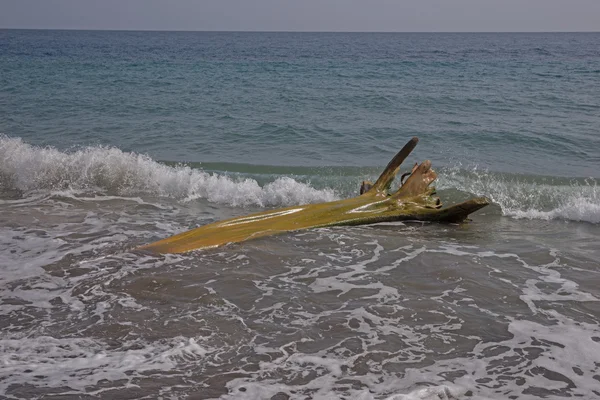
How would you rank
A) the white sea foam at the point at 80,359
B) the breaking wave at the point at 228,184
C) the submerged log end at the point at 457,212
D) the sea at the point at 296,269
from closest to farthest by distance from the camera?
1. the white sea foam at the point at 80,359
2. the sea at the point at 296,269
3. the submerged log end at the point at 457,212
4. the breaking wave at the point at 228,184

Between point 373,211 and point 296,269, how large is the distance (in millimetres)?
1641

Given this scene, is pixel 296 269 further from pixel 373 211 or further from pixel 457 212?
pixel 457 212

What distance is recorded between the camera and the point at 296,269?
21.2 ft

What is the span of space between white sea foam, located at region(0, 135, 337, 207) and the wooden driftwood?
2012 mm

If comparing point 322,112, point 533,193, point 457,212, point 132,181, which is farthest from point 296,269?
point 322,112

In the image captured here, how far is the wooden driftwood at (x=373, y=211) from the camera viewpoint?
7.39m

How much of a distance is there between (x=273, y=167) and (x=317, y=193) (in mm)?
Result: 1959

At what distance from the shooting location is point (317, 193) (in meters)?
10.0

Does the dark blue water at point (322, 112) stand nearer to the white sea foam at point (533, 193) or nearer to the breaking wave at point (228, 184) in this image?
the white sea foam at point (533, 193)

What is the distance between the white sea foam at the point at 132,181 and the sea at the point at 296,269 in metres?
0.03

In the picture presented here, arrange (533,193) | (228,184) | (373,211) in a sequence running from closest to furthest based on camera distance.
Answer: (373,211) < (533,193) < (228,184)

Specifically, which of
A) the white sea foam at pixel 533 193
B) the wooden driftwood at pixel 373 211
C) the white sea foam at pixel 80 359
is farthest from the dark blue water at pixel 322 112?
the white sea foam at pixel 80 359

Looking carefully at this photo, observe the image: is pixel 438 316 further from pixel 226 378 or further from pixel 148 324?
pixel 148 324

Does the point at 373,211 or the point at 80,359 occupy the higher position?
the point at 373,211
